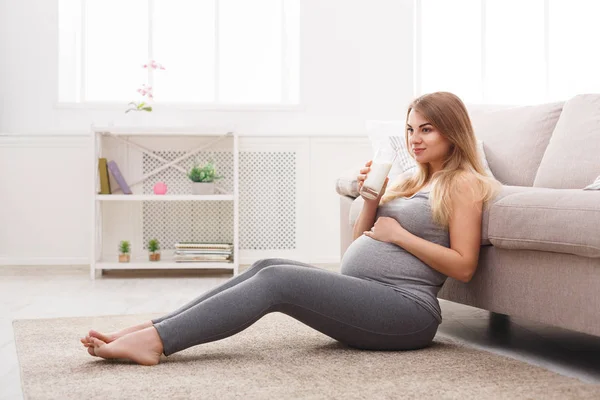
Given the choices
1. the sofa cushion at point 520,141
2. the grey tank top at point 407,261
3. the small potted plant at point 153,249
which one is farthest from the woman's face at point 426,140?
the small potted plant at point 153,249

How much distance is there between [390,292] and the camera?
1.96 m

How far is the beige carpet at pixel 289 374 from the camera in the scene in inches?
64.2

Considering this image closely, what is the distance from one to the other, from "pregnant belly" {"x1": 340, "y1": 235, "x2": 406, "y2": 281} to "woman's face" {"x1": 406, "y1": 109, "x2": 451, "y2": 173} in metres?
0.29

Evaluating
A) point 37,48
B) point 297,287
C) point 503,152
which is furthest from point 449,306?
point 37,48

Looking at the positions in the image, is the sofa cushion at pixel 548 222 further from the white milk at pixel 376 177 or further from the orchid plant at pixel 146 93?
the orchid plant at pixel 146 93

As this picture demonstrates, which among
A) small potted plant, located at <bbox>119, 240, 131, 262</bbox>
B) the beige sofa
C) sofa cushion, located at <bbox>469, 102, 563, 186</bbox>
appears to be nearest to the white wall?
small potted plant, located at <bbox>119, 240, 131, 262</bbox>

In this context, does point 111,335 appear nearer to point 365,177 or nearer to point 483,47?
point 365,177

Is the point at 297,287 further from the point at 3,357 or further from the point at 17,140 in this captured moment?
the point at 17,140

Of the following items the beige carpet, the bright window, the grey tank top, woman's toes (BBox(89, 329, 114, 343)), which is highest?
the bright window

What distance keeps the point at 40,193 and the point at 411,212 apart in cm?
312

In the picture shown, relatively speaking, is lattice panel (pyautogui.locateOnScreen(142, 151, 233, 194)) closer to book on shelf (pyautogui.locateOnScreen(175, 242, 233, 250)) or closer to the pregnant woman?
book on shelf (pyautogui.locateOnScreen(175, 242, 233, 250))

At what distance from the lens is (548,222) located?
188 cm

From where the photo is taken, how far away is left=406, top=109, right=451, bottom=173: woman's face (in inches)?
81.7

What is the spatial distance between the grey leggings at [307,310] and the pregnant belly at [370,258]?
0.19 ft
